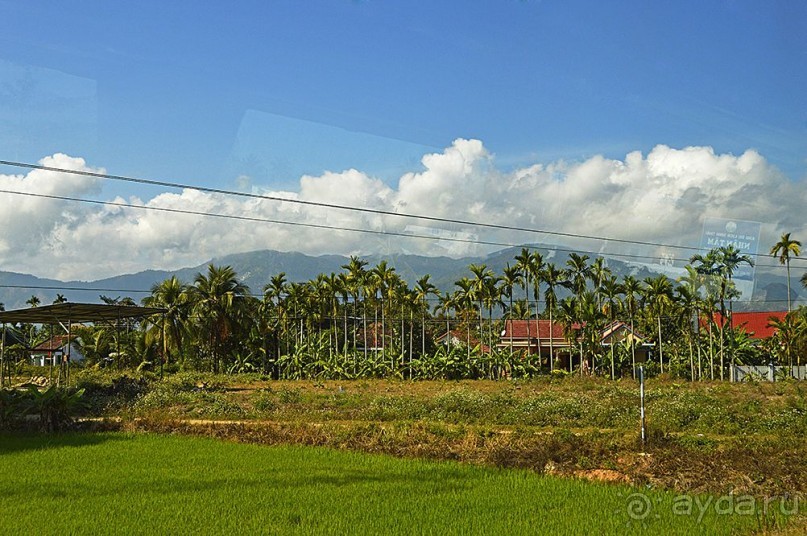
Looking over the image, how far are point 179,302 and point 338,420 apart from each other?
28148 millimetres

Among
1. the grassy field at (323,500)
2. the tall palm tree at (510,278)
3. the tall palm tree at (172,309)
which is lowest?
the grassy field at (323,500)

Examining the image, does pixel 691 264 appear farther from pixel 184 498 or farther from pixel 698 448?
pixel 184 498

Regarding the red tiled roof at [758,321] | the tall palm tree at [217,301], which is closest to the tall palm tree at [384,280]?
the tall palm tree at [217,301]

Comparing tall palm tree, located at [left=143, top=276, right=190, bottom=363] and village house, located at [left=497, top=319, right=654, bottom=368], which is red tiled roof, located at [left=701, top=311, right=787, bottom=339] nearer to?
village house, located at [left=497, top=319, right=654, bottom=368]

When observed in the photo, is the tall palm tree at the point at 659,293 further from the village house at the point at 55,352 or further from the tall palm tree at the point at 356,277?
the village house at the point at 55,352

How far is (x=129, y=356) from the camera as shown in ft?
Answer: 158

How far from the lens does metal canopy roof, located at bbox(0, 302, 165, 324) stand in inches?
992

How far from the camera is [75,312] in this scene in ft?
91.8

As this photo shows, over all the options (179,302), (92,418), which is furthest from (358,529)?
(179,302)

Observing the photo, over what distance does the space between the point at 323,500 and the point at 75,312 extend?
2096cm

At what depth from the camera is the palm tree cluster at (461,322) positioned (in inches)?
1613

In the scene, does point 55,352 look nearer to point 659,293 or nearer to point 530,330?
point 530,330

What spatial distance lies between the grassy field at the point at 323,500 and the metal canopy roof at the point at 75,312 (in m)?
11.8

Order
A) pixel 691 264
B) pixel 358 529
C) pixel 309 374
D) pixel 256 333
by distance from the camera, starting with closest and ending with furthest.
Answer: pixel 358 529, pixel 691 264, pixel 309 374, pixel 256 333
